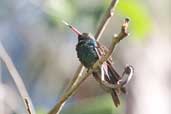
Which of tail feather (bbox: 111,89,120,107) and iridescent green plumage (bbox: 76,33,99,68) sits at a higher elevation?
iridescent green plumage (bbox: 76,33,99,68)

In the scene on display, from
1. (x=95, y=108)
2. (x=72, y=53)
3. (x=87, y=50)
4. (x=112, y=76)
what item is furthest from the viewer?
(x=72, y=53)

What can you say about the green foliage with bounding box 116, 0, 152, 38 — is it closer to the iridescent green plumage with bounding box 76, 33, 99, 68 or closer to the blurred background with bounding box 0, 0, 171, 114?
the iridescent green plumage with bounding box 76, 33, 99, 68

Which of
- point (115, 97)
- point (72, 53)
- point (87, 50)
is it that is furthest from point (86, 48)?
point (72, 53)

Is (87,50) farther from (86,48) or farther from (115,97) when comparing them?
(115,97)

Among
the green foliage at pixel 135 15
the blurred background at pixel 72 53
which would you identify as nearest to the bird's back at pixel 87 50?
the green foliage at pixel 135 15

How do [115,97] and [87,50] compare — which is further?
[87,50]

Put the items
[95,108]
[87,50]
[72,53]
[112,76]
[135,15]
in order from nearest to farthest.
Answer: [112,76]
[87,50]
[135,15]
[95,108]
[72,53]

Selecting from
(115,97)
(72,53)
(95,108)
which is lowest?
(72,53)

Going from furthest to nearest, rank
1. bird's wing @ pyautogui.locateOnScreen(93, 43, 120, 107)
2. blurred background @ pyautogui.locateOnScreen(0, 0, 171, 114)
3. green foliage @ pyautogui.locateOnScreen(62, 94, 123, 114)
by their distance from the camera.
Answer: blurred background @ pyautogui.locateOnScreen(0, 0, 171, 114)
green foliage @ pyautogui.locateOnScreen(62, 94, 123, 114)
bird's wing @ pyautogui.locateOnScreen(93, 43, 120, 107)

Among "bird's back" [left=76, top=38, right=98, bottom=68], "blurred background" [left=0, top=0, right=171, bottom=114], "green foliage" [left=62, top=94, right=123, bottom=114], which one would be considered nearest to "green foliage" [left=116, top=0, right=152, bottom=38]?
"green foliage" [left=62, top=94, right=123, bottom=114]

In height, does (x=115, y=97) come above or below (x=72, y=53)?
above

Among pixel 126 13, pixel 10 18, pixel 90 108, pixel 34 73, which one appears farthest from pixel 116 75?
pixel 10 18
